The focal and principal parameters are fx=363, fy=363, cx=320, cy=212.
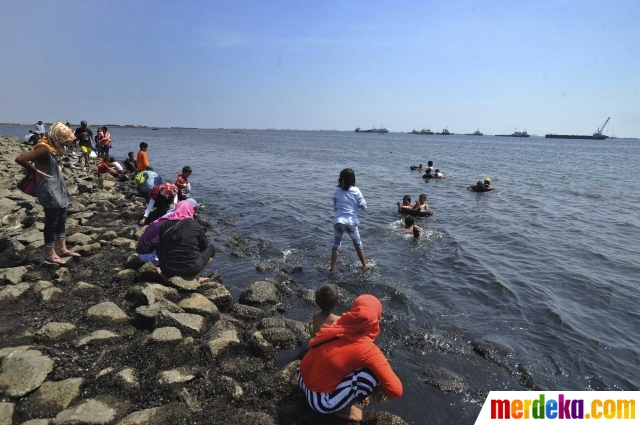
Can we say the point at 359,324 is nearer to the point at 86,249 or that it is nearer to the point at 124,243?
the point at 86,249

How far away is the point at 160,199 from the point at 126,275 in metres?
3.74

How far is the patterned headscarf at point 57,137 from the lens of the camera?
645 cm

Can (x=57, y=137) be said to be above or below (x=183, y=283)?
above

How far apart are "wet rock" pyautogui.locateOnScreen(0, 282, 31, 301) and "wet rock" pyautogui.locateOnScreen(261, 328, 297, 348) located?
4.01 meters

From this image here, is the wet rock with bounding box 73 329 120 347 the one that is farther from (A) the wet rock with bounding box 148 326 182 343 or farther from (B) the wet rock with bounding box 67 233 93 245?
(B) the wet rock with bounding box 67 233 93 245

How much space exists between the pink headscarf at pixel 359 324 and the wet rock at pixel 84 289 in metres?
4.55

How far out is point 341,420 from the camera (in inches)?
157

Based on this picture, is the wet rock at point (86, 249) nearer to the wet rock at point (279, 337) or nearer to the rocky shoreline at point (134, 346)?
the rocky shoreline at point (134, 346)

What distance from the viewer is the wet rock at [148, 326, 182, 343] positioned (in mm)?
4688

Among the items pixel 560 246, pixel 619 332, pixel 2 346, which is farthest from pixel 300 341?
pixel 560 246

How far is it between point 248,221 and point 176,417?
10478 millimetres

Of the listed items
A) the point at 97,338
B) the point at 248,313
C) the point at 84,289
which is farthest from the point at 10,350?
the point at 248,313

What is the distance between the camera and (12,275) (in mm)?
6219

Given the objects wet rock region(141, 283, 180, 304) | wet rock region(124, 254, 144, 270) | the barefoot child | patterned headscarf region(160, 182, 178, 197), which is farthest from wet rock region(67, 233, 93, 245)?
the barefoot child
